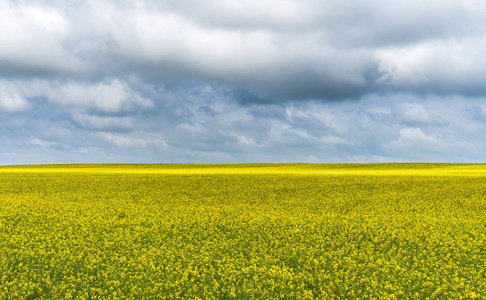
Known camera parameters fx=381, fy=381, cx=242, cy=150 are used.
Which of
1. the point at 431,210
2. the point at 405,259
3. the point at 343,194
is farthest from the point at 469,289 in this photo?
the point at 343,194

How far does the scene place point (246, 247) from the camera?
12.8m

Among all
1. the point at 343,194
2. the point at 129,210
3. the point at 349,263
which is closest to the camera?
the point at 349,263

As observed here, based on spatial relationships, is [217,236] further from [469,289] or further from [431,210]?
[431,210]

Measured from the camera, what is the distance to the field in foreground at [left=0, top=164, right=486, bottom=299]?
8812mm

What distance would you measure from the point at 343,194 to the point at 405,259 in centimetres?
1556

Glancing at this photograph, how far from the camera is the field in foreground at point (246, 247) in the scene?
8812mm

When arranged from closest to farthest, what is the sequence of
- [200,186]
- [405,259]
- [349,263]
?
1. [349,263]
2. [405,259]
3. [200,186]

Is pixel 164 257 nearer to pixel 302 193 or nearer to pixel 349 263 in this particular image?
pixel 349 263

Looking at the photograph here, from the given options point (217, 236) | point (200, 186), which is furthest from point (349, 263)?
point (200, 186)

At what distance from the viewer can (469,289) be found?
8.65 meters

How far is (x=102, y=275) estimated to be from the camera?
973cm

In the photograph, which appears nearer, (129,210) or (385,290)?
(385,290)

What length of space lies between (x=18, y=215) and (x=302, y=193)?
17.9 m

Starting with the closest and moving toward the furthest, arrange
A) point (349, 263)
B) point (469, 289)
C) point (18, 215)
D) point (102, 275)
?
point (469, 289), point (102, 275), point (349, 263), point (18, 215)
